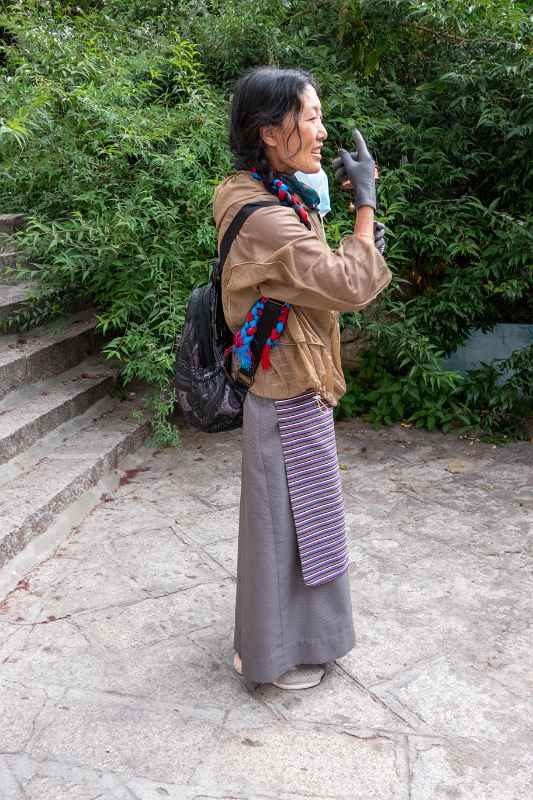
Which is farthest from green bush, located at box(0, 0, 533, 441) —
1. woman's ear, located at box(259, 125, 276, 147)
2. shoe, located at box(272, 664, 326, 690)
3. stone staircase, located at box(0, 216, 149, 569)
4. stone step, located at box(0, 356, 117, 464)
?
woman's ear, located at box(259, 125, 276, 147)

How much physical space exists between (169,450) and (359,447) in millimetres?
1143

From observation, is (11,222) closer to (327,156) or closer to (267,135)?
(327,156)

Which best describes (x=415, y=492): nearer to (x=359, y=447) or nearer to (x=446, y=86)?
(x=359, y=447)

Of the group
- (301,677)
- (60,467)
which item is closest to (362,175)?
(301,677)

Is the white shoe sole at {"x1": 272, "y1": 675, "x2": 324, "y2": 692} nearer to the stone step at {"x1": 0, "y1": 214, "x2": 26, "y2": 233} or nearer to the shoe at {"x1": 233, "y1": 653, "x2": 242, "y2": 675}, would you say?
the shoe at {"x1": 233, "y1": 653, "x2": 242, "y2": 675}

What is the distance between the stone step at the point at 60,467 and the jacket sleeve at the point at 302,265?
5.81ft

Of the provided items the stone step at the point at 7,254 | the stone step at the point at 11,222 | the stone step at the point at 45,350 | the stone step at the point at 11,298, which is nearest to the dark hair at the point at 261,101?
the stone step at the point at 45,350

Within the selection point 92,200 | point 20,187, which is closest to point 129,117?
point 92,200

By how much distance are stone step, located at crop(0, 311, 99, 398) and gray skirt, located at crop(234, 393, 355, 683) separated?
91.8 inches

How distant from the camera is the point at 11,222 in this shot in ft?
17.5

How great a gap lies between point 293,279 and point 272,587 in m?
0.97

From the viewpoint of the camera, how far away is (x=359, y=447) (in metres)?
5.04

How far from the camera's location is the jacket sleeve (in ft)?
7.43

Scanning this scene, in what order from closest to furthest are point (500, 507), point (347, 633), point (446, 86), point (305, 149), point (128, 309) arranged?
point (305, 149) < point (347, 633) < point (500, 507) < point (128, 309) < point (446, 86)
